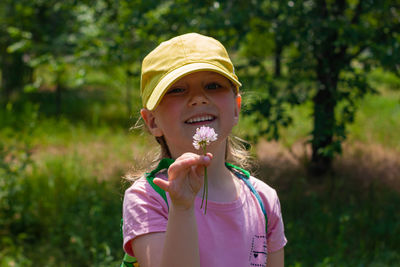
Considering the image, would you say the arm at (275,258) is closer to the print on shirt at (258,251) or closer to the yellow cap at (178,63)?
the print on shirt at (258,251)

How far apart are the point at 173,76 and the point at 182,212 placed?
427mm

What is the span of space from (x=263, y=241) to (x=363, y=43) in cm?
251

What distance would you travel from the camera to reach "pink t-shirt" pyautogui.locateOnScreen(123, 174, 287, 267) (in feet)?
4.36

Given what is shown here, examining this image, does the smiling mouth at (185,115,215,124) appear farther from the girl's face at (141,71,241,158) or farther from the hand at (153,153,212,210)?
the hand at (153,153,212,210)

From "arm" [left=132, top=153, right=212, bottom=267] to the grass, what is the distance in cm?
93

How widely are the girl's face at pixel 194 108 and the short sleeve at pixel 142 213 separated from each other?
0.18 m

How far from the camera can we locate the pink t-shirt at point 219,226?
1328 millimetres

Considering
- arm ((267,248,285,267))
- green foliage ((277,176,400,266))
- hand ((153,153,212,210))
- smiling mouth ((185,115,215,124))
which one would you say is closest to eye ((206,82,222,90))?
smiling mouth ((185,115,215,124))

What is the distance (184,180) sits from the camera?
111 centimetres

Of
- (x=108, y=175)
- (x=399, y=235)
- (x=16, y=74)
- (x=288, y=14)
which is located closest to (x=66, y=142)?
(x=108, y=175)

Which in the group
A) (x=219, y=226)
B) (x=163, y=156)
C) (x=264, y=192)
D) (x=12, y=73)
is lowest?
(x=219, y=226)

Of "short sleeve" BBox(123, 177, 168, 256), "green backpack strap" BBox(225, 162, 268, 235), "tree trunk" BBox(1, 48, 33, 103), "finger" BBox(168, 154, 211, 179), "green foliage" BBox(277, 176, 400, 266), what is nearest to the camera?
"finger" BBox(168, 154, 211, 179)

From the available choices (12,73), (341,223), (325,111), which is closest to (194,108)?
(341,223)

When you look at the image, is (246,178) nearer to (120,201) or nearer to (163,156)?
(163,156)
